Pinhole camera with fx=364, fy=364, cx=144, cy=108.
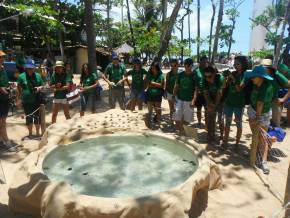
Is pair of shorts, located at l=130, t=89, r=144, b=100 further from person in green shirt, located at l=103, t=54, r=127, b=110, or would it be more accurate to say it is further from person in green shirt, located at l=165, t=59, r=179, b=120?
person in green shirt, located at l=165, t=59, r=179, b=120

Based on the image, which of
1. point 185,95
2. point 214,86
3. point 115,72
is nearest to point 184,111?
point 185,95

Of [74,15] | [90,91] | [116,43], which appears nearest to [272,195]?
[90,91]

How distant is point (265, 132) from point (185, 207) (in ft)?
8.82

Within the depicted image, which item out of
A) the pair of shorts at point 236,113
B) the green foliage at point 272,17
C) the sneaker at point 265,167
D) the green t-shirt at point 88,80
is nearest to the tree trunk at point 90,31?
the green t-shirt at point 88,80

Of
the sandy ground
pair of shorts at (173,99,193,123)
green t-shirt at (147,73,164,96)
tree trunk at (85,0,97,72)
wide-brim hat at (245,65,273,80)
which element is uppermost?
tree trunk at (85,0,97,72)

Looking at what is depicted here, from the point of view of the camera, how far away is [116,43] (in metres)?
37.3

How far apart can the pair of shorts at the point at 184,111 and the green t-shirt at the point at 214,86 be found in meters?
0.53

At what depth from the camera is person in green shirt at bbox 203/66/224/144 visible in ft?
22.7

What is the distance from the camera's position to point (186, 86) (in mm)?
7367

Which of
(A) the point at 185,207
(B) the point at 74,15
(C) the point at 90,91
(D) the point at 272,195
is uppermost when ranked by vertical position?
(B) the point at 74,15

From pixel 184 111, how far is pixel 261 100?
2.00 m

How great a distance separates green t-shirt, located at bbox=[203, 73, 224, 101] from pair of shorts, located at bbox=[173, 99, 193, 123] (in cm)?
53

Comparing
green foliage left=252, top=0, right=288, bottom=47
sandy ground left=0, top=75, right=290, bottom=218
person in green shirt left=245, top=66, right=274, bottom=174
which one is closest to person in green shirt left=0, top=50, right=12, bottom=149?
sandy ground left=0, top=75, right=290, bottom=218

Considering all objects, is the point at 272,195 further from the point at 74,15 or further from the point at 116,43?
the point at 116,43
